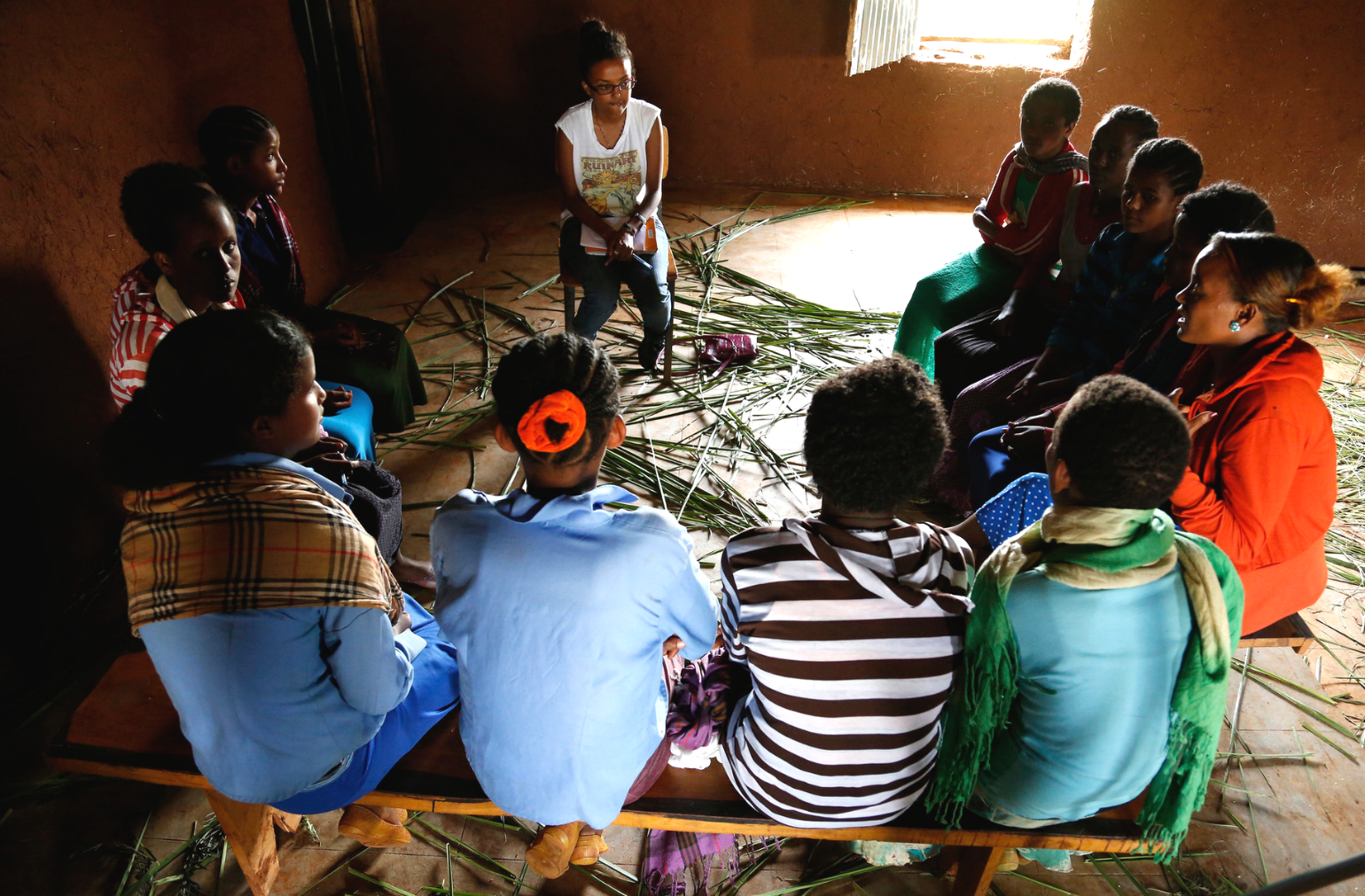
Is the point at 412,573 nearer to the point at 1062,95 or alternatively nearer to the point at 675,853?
the point at 675,853

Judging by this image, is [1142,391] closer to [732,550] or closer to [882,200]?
[732,550]

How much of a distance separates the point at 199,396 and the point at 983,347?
279 centimetres

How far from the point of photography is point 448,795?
181 centimetres

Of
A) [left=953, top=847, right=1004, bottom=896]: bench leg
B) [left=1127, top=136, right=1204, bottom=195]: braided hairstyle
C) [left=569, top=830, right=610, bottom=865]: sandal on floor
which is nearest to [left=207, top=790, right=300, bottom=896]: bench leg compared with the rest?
[left=569, top=830, right=610, bottom=865]: sandal on floor

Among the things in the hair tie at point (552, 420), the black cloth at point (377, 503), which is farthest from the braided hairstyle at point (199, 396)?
the black cloth at point (377, 503)

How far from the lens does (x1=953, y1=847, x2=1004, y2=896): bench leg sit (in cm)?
184

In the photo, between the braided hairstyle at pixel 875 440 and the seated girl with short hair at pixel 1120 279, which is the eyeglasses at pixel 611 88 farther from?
the braided hairstyle at pixel 875 440

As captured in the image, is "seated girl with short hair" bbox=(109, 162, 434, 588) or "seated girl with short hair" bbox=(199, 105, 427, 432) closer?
"seated girl with short hair" bbox=(109, 162, 434, 588)

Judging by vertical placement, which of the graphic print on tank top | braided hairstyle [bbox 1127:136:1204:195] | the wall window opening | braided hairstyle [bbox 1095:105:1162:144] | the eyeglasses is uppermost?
the wall window opening

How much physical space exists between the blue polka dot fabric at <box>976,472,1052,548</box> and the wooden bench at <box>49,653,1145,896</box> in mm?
808

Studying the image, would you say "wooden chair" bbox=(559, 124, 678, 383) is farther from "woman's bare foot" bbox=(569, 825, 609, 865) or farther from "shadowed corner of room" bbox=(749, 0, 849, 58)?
"shadowed corner of room" bbox=(749, 0, 849, 58)

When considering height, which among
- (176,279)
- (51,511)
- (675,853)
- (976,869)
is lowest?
(675,853)

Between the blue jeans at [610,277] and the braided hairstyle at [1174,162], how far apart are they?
2.02m

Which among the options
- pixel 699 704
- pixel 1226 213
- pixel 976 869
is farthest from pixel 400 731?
pixel 1226 213
